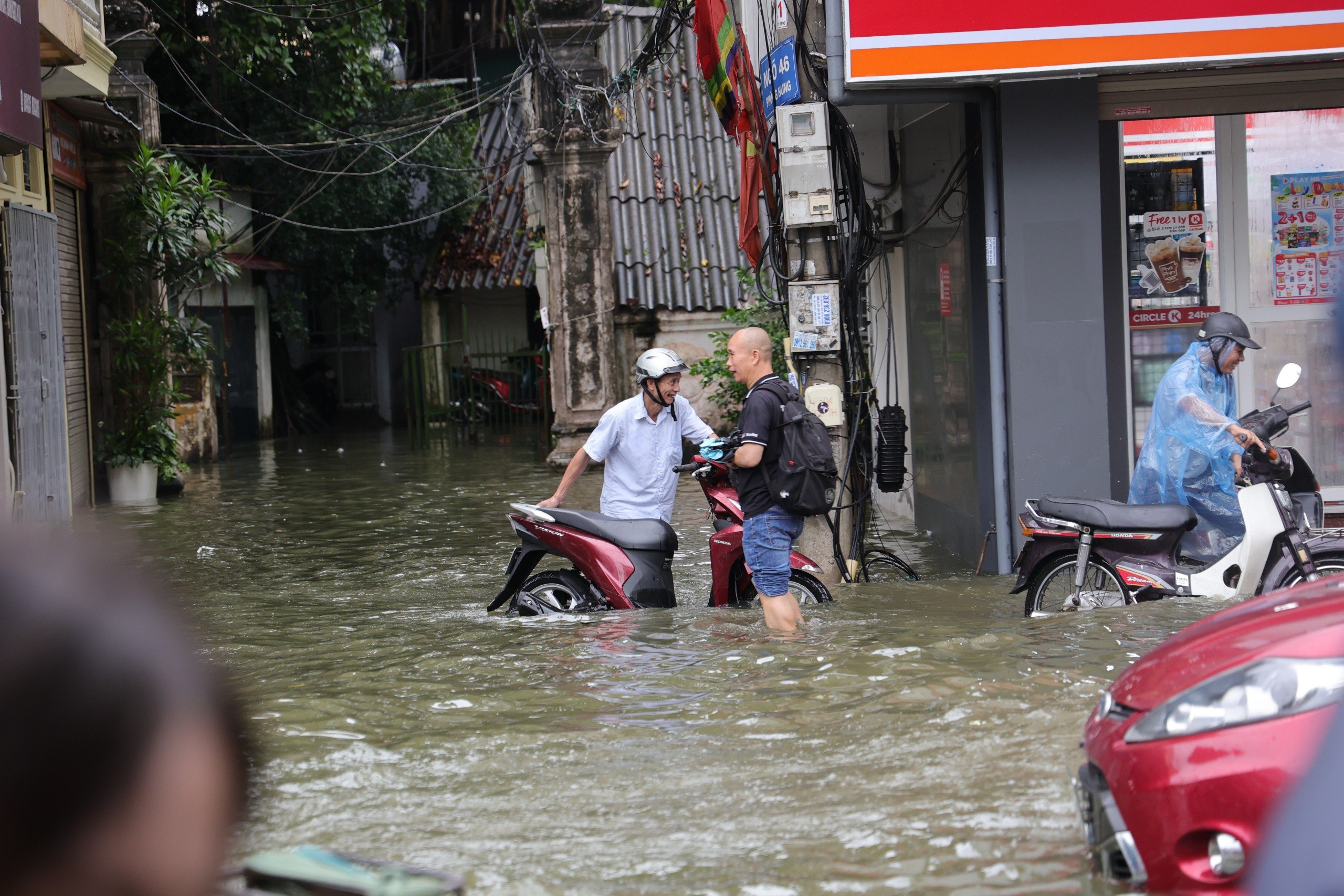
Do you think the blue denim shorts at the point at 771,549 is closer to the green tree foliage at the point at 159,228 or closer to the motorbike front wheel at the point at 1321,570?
the motorbike front wheel at the point at 1321,570

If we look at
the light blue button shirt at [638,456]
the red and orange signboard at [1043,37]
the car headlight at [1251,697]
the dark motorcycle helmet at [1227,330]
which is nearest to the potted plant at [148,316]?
the light blue button shirt at [638,456]

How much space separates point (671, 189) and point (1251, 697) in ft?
58.6

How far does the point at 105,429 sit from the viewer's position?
1457 centimetres

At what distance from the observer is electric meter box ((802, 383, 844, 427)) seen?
7.82 m

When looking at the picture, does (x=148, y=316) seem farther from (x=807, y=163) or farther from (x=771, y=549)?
(x=771, y=549)

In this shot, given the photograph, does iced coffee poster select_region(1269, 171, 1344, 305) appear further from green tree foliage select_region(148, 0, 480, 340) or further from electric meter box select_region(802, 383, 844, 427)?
green tree foliage select_region(148, 0, 480, 340)

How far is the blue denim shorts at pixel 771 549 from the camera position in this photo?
21.5 ft

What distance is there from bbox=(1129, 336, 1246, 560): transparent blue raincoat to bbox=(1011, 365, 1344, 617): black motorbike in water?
188mm

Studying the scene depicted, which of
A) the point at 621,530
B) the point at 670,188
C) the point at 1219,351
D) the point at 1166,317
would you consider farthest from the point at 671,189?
the point at 1219,351

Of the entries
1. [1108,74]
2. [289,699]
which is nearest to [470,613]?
[289,699]

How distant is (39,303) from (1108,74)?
9286mm

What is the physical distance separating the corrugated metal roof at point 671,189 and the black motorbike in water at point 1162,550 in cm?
1200

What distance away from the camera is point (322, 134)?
20625 millimetres

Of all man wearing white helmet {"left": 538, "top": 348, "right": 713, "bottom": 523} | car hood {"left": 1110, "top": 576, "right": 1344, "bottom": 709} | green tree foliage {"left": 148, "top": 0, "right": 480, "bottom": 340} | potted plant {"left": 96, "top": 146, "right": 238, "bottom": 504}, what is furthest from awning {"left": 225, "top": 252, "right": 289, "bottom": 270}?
car hood {"left": 1110, "top": 576, "right": 1344, "bottom": 709}
